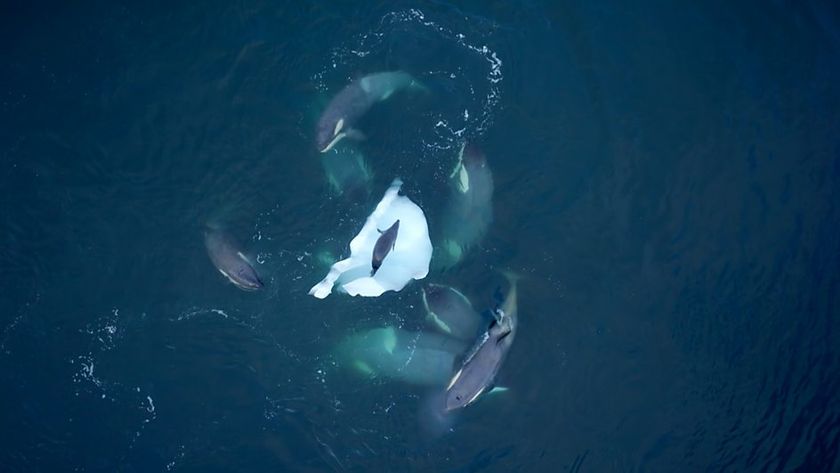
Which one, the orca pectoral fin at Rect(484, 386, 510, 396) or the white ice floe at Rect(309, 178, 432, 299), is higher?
the white ice floe at Rect(309, 178, 432, 299)

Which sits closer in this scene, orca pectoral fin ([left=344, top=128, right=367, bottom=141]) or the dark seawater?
the dark seawater

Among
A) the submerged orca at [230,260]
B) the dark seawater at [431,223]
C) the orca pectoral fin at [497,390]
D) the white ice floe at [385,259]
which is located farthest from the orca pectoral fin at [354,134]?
the orca pectoral fin at [497,390]

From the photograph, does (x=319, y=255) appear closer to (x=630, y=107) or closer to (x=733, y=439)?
(x=630, y=107)

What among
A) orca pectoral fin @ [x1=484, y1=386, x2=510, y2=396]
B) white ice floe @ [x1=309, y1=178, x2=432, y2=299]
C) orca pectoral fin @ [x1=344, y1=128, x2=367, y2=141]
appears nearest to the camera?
orca pectoral fin @ [x1=484, y1=386, x2=510, y2=396]

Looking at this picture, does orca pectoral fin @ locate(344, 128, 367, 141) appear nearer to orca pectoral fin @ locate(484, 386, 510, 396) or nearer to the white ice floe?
the white ice floe

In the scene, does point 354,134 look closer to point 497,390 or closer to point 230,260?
point 230,260

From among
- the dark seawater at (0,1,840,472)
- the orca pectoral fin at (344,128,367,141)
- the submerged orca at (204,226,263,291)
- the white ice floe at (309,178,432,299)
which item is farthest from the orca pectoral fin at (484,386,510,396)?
the orca pectoral fin at (344,128,367,141)

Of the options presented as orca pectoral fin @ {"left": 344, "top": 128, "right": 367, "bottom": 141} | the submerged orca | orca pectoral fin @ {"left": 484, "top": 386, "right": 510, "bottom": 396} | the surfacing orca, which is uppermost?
the surfacing orca

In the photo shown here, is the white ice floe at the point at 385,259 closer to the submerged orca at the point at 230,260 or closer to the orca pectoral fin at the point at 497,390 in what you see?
the submerged orca at the point at 230,260
